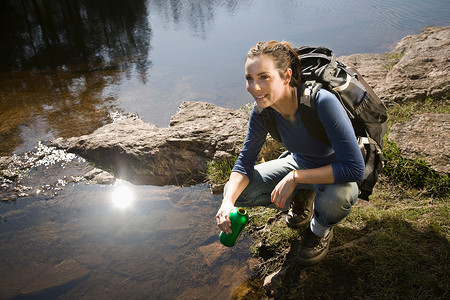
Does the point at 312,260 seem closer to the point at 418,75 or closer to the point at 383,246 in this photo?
the point at 383,246

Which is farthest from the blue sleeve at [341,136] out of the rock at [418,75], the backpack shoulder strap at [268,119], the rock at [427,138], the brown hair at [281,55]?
the rock at [418,75]

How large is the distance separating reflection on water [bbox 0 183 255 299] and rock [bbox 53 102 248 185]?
9.6 inches

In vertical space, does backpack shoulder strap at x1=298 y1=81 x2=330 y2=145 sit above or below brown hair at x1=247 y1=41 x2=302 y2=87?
below

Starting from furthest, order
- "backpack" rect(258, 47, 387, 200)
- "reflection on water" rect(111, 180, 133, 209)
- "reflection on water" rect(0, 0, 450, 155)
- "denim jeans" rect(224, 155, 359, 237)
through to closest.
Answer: "reflection on water" rect(0, 0, 450, 155)
"reflection on water" rect(111, 180, 133, 209)
"denim jeans" rect(224, 155, 359, 237)
"backpack" rect(258, 47, 387, 200)

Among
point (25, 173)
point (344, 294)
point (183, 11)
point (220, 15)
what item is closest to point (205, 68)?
point (25, 173)

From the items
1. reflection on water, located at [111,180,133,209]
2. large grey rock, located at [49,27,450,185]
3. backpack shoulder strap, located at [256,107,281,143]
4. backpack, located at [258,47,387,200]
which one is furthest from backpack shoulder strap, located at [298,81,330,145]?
reflection on water, located at [111,180,133,209]

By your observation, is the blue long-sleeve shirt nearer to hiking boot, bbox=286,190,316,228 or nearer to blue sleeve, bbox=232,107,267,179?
blue sleeve, bbox=232,107,267,179

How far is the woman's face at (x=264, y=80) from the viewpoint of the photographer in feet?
6.35

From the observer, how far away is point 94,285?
264 centimetres

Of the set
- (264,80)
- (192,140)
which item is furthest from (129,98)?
(264,80)

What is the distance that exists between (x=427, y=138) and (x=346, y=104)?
1.63 meters

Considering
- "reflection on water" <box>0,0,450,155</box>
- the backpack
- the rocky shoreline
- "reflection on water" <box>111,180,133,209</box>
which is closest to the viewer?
the backpack

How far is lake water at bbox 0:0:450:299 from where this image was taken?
273 centimetres

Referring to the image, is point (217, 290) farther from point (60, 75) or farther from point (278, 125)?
point (60, 75)
